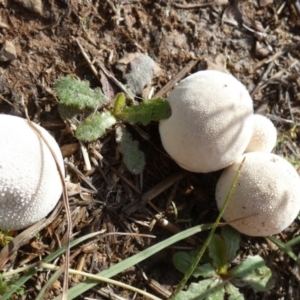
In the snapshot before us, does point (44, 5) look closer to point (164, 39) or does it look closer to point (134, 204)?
point (164, 39)

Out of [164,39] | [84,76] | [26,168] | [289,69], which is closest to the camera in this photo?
[26,168]

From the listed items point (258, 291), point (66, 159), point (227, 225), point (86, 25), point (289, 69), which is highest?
point (86, 25)

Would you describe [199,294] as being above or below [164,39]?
below

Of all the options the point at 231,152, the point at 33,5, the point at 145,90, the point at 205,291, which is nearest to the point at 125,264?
the point at 205,291

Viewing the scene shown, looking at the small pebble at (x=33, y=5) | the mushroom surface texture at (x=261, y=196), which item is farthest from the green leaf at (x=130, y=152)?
the small pebble at (x=33, y=5)

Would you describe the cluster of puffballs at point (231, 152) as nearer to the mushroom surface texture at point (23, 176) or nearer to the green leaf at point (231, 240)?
the green leaf at point (231, 240)

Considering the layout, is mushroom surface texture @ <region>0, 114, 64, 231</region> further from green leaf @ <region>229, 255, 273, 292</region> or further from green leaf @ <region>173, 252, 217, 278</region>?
green leaf @ <region>229, 255, 273, 292</region>

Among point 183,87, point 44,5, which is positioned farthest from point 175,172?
point 44,5
